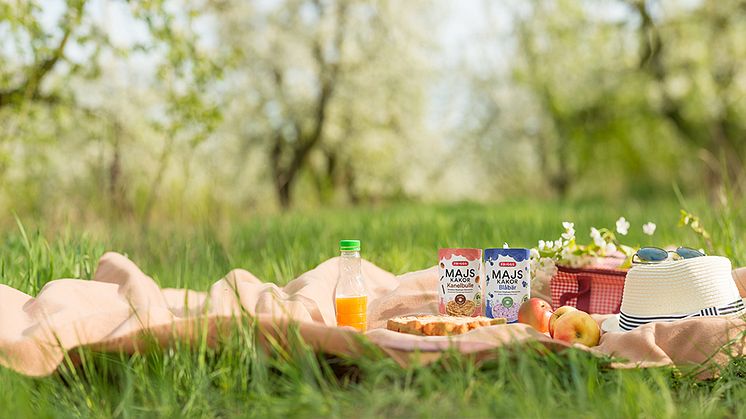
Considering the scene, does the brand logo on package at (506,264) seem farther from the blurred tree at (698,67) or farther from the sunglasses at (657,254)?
the blurred tree at (698,67)

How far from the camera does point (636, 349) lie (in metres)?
2.70


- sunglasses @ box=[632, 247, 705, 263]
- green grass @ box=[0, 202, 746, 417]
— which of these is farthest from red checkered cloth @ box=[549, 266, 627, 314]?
green grass @ box=[0, 202, 746, 417]

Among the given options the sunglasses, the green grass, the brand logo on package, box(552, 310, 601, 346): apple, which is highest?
the sunglasses

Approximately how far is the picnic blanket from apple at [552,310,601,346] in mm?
56

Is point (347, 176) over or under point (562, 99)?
under

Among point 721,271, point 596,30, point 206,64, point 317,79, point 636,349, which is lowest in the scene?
point 636,349

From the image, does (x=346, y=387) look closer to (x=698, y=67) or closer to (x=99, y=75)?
(x=99, y=75)

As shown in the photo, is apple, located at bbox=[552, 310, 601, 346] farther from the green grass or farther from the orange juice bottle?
the orange juice bottle

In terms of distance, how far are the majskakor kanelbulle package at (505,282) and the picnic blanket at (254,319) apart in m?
0.38

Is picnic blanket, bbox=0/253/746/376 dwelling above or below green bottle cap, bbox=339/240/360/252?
below

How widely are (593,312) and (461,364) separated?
1450 millimetres

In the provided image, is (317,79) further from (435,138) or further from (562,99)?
(562,99)

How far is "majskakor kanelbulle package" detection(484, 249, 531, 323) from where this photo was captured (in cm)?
314

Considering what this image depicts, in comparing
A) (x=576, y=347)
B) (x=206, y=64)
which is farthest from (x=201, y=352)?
(x=206, y=64)
